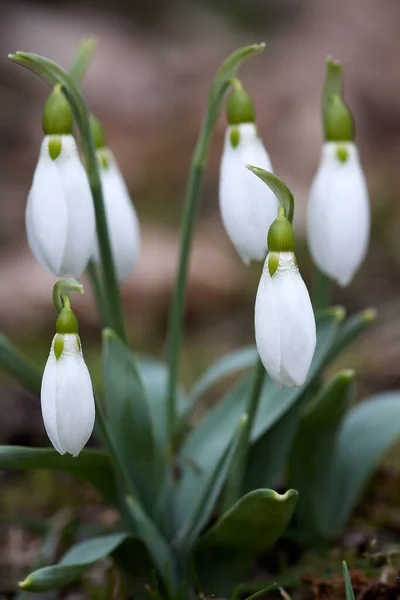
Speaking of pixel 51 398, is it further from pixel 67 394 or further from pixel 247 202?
pixel 247 202

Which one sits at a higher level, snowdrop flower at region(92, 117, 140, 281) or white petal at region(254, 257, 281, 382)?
snowdrop flower at region(92, 117, 140, 281)

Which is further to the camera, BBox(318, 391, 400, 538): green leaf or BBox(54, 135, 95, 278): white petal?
BBox(318, 391, 400, 538): green leaf

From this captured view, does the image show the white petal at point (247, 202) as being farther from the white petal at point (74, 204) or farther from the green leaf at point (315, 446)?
the green leaf at point (315, 446)

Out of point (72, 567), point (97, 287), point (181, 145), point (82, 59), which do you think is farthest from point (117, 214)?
point (181, 145)

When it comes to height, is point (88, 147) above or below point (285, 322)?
above

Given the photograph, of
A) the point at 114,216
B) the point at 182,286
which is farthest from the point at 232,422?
the point at 114,216

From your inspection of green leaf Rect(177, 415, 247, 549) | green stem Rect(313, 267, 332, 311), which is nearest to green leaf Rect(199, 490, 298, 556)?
green leaf Rect(177, 415, 247, 549)

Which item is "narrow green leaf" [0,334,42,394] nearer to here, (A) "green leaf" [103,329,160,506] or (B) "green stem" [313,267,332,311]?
(A) "green leaf" [103,329,160,506]
